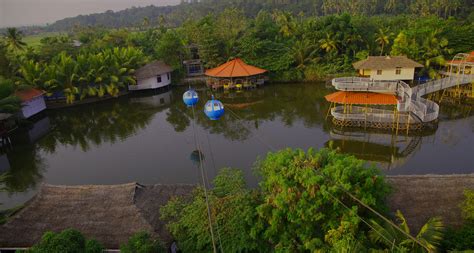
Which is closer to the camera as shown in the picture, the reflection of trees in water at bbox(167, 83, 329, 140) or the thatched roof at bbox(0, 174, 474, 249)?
the thatched roof at bbox(0, 174, 474, 249)

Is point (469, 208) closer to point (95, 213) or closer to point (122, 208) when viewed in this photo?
point (122, 208)

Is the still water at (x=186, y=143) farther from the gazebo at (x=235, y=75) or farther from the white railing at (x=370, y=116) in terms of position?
the gazebo at (x=235, y=75)

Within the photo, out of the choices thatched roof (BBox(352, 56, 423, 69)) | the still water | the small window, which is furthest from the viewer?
the small window

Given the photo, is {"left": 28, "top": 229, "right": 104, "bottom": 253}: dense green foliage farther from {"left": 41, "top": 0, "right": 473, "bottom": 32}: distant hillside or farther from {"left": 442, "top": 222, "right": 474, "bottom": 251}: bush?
{"left": 41, "top": 0, "right": 473, "bottom": 32}: distant hillside

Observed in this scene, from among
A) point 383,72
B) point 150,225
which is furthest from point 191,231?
point 383,72

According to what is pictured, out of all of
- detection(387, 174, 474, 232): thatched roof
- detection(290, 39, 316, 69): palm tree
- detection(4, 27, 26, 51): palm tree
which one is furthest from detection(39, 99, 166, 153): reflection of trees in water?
detection(387, 174, 474, 232): thatched roof

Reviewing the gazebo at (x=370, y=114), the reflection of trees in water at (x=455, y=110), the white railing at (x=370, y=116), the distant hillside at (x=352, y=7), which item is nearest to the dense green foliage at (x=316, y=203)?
the gazebo at (x=370, y=114)
